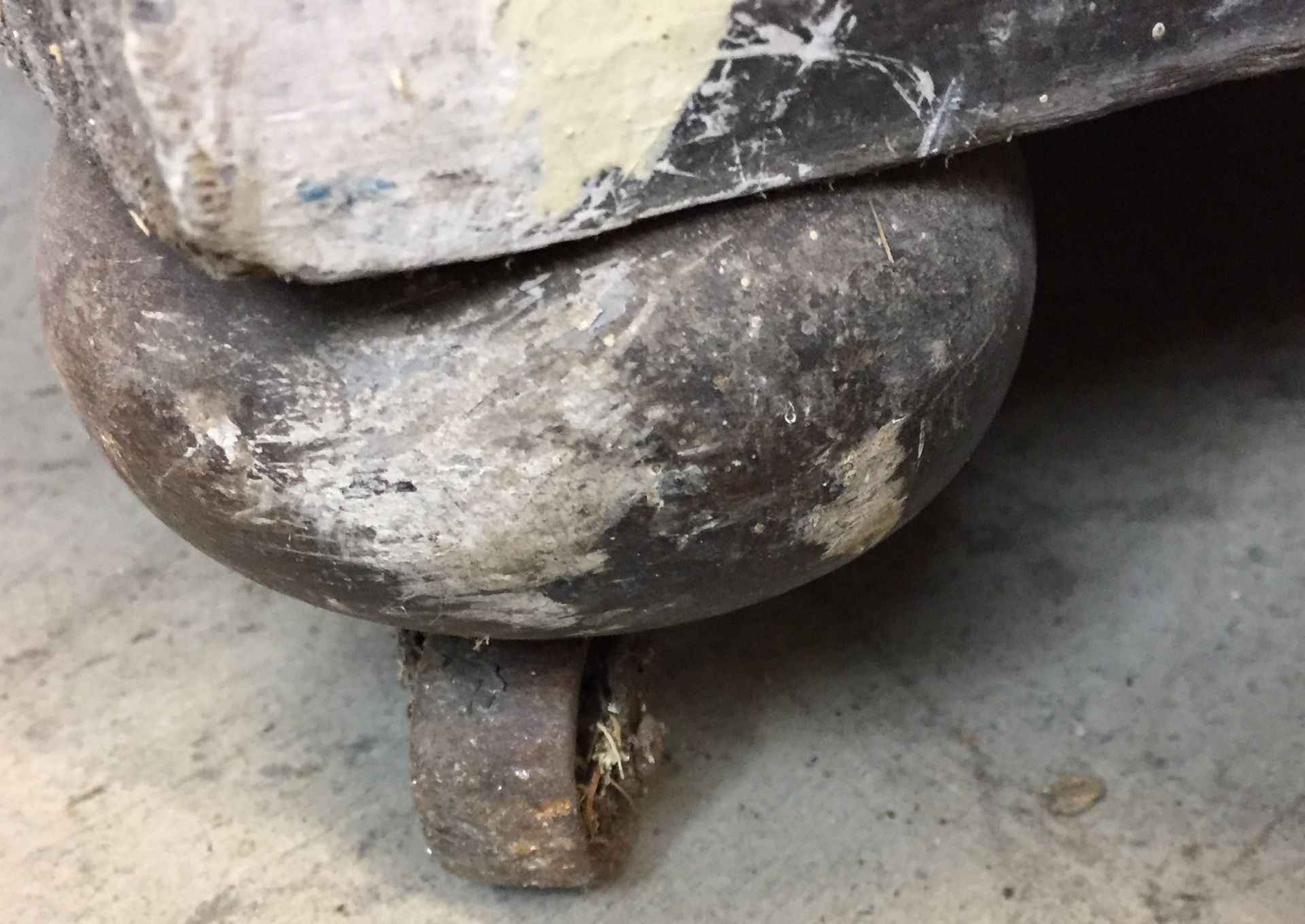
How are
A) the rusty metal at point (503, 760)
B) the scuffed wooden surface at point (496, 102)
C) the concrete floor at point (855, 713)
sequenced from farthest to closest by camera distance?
1. the concrete floor at point (855, 713)
2. the rusty metal at point (503, 760)
3. the scuffed wooden surface at point (496, 102)

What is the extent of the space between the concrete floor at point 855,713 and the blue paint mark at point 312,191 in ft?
2.33

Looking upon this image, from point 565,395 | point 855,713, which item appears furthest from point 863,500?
point 855,713

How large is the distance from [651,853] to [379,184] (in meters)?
0.73

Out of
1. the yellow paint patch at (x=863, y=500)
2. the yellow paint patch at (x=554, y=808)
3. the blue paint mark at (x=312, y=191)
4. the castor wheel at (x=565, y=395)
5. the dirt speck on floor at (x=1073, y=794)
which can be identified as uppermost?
the blue paint mark at (x=312, y=191)

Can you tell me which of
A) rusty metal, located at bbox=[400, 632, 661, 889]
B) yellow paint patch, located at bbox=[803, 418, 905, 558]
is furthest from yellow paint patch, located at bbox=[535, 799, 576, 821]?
yellow paint patch, located at bbox=[803, 418, 905, 558]

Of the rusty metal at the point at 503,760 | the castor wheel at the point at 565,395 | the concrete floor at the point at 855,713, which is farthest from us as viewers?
the concrete floor at the point at 855,713

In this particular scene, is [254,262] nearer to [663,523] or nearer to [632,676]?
[663,523]

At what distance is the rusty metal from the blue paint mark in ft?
1.45

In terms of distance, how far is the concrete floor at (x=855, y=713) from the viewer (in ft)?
3.17

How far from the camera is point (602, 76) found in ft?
1.63

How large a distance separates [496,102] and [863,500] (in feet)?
1.13

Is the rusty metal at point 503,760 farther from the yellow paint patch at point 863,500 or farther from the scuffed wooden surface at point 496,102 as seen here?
the scuffed wooden surface at point 496,102

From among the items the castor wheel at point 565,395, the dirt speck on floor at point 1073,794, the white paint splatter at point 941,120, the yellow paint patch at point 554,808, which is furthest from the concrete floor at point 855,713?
the white paint splatter at point 941,120

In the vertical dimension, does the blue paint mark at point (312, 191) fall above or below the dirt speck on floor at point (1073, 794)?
above
